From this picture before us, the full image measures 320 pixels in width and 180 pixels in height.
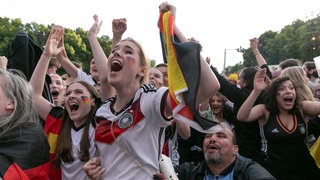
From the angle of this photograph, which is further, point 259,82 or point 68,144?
point 259,82

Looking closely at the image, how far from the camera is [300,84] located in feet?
16.0

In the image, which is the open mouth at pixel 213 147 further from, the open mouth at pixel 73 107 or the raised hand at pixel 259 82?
the open mouth at pixel 73 107

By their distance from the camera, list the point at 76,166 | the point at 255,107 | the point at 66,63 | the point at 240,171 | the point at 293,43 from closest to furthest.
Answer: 1. the point at 76,166
2. the point at 240,171
3. the point at 255,107
4. the point at 66,63
5. the point at 293,43

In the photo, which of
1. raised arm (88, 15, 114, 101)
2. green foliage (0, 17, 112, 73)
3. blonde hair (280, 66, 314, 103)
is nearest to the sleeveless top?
blonde hair (280, 66, 314, 103)

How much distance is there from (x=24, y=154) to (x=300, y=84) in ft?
11.9

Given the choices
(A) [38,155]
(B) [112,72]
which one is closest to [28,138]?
(A) [38,155]

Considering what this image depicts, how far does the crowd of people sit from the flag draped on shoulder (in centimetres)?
3

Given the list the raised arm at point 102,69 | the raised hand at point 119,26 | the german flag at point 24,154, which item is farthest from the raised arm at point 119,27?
the german flag at point 24,154

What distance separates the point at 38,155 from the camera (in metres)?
2.48

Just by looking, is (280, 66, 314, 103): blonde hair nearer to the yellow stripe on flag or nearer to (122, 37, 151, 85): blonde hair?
(122, 37, 151, 85): blonde hair

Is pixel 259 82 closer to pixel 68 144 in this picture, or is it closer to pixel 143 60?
pixel 143 60

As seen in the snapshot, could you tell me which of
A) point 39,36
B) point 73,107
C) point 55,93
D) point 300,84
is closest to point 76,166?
point 73,107

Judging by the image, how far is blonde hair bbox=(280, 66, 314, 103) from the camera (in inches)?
186

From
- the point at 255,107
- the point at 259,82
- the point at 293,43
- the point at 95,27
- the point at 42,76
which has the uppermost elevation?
the point at 95,27
